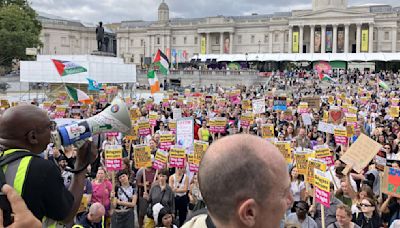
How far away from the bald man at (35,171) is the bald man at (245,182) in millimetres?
1037

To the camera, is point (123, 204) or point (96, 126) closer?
point (96, 126)

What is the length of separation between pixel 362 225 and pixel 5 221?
5.28 metres

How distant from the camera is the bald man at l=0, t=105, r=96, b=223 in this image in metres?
2.39

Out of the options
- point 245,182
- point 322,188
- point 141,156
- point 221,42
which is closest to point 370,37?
point 221,42

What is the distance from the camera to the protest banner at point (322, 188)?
6315 mm

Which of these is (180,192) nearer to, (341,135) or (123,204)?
(123,204)

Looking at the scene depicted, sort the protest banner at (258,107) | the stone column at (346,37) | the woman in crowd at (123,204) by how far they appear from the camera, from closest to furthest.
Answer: the woman in crowd at (123,204)
the protest banner at (258,107)
the stone column at (346,37)

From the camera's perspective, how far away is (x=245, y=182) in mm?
1658

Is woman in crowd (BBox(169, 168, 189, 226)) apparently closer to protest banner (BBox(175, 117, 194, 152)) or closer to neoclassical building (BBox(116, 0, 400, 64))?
protest banner (BBox(175, 117, 194, 152))

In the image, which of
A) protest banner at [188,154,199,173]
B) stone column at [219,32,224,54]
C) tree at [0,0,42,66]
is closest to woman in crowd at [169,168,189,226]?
protest banner at [188,154,199,173]

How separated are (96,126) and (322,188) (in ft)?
14.1

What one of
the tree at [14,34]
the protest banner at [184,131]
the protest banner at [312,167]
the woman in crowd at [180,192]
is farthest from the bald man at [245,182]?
the tree at [14,34]

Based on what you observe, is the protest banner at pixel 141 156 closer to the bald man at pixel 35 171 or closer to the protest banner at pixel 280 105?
the bald man at pixel 35 171

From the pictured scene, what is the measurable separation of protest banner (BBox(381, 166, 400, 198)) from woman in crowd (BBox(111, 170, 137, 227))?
3837 millimetres
